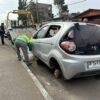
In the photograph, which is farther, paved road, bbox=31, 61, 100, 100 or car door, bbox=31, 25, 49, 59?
car door, bbox=31, 25, 49, 59

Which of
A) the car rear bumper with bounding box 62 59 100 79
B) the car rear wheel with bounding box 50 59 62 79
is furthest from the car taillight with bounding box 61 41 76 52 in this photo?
the car rear wheel with bounding box 50 59 62 79

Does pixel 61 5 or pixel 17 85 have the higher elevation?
pixel 61 5

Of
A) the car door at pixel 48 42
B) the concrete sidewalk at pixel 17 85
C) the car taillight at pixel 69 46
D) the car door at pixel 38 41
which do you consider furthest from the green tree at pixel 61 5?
the car taillight at pixel 69 46

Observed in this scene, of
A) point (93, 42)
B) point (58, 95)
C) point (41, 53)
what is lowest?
point (58, 95)

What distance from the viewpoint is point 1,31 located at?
715 inches

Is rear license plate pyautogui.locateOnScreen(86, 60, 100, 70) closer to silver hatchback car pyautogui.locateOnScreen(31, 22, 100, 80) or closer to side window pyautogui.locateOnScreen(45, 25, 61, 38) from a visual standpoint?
silver hatchback car pyautogui.locateOnScreen(31, 22, 100, 80)

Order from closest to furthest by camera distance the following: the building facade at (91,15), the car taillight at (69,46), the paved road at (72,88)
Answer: the paved road at (72,88) → the car taillight at (69,46) → the building facade at (91,15)

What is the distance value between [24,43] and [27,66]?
897 mm

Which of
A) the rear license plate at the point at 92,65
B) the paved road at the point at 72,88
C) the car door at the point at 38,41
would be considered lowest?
the paved road at the point at 72,88

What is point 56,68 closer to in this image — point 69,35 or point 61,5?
point 69,35

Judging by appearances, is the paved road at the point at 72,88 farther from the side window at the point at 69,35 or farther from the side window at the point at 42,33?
the side window at the point at 42,33


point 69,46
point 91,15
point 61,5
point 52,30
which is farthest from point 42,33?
point 61,5

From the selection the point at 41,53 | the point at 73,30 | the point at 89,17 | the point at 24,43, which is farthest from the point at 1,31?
the point at 89,17

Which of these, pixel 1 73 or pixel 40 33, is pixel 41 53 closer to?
pixel 40 33
